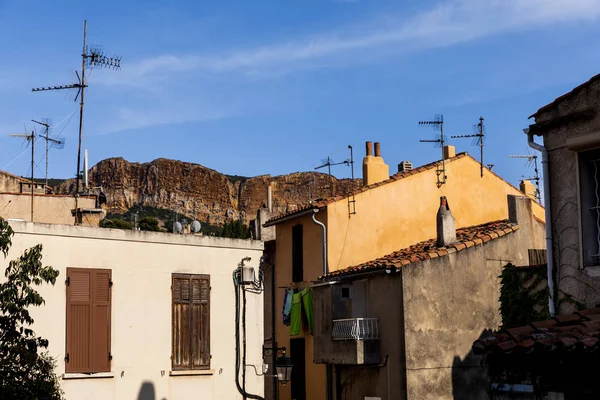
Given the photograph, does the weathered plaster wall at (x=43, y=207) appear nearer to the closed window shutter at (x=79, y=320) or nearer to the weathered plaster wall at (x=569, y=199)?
the closed window shutter at (x=79, y=320)

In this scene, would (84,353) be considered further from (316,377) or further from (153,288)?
(316,377)

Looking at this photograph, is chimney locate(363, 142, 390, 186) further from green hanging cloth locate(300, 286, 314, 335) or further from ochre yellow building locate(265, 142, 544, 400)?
green hanging cloth locate(300, 286, 314, 335)

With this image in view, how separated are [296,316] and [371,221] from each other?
3629mm

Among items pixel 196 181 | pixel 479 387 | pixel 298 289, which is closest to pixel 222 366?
pixel 479 387

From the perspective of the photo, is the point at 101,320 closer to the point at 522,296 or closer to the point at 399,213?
the point at 522,296

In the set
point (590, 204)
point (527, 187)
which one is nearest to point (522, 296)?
point (590, 204)

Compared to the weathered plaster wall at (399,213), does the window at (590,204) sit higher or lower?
lower

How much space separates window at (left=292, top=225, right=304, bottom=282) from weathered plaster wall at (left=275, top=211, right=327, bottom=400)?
0.19m

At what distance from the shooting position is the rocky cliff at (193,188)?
124000mm

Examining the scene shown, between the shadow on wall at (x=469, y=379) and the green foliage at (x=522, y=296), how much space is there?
393cm

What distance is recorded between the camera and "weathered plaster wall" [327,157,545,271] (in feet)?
84.2

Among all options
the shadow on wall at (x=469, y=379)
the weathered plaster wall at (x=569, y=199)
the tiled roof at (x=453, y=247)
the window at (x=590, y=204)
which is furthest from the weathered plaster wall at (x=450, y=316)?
the window at (x=590, y=204)

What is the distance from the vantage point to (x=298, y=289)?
87.9 ft

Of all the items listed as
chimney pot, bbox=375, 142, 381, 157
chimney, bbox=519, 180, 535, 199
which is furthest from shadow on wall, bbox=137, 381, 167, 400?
chimney, bbox=519, 180, 535, 199
